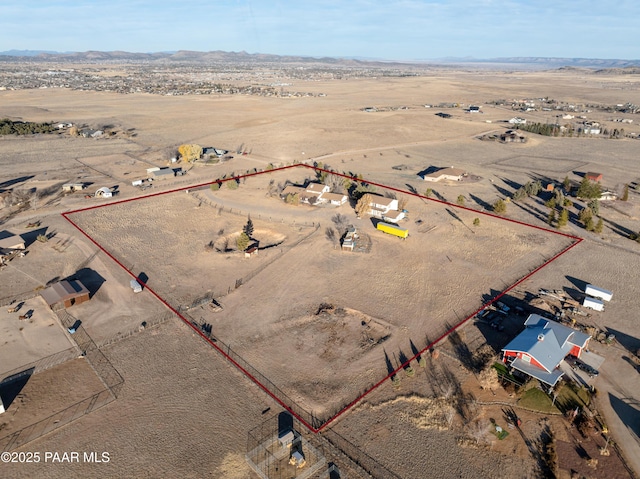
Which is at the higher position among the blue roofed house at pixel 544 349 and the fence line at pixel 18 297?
the blue roofed house at pixel 544 349

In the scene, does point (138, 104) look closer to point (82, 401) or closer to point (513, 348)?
point (82, 401)

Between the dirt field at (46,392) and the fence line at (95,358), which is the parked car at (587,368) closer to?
the fence line at (95,358)

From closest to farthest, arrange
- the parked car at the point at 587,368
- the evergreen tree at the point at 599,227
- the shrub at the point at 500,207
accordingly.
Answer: the parked car at the point at 587,368
the evergreen tree at the point at 599,227
the shrub at the point at 500,207

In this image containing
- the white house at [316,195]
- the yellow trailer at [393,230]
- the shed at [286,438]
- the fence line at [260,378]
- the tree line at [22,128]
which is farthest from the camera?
the tree line at [22,128]

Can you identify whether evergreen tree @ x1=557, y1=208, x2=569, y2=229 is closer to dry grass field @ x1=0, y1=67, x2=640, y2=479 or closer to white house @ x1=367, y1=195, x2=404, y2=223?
dry grass field @ x1=0, y1=67, x2=640, y2=479

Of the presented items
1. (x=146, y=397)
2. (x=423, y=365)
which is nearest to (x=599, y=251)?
(x=423, y=365)

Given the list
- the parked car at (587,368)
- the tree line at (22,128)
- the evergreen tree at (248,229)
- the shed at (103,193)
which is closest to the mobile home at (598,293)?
the parked car at (587,368)
